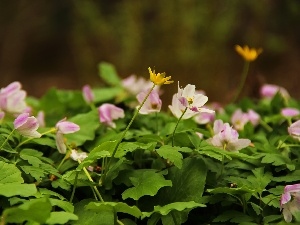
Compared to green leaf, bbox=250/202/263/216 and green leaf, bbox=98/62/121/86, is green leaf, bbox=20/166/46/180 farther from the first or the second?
green leaf, bbox=98/62/121/86

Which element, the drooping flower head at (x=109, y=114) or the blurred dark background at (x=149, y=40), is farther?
the blurred dark background at (x=149, y=40)

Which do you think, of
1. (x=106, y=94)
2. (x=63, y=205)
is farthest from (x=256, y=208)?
(x=106, y=94)

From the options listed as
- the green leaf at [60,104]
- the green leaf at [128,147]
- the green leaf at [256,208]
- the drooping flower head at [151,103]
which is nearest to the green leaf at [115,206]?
the green leaf at [128,147]

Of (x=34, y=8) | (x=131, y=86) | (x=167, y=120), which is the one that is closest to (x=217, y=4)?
(x=34, y=8)

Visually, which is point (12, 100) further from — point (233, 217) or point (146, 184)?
point (233, 217)

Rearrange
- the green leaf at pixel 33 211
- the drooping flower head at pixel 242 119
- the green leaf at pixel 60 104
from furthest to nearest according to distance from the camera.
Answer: the green leaf at pixel 60 104 < the drooping flower head at pixel 242 119 < the green leaf at pixel 33 211

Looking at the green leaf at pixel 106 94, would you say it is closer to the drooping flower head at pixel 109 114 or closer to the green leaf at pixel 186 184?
the drooping flower head at pixel 109 114
